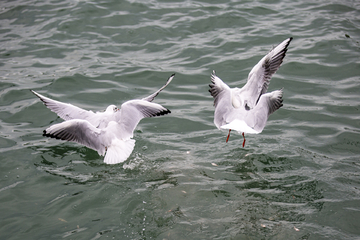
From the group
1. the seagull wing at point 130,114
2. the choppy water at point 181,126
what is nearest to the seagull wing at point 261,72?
the choppy water at point 181,126

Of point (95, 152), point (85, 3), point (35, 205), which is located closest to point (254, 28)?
point (85, 3)

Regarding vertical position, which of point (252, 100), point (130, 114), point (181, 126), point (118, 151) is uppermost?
point (252, 100)

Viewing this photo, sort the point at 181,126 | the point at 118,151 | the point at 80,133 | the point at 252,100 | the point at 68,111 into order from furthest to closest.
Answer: the point at 181,126 → the point at 68,111 → the point at 252,100 → the point at 80,133 → the point at 118,151

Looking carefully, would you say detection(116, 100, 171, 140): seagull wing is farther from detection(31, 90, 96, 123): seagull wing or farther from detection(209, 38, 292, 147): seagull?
detection(209, 38, 292, 147): seagull

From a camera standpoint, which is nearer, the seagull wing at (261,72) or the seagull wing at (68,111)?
the seagull wing at (261,72)

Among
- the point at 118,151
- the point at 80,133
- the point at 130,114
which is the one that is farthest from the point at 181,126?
the point at 80,133

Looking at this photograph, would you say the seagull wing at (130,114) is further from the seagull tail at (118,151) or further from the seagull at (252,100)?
the seagull at (252,100)

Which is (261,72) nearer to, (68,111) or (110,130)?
(110,130)

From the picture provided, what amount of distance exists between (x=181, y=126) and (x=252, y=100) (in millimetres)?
1521

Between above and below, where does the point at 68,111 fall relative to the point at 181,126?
above

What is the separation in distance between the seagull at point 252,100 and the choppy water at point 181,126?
62 cm

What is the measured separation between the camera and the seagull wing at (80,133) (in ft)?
17.1

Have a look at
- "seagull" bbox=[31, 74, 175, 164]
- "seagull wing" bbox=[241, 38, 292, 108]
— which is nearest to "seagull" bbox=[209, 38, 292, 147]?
"seagull wing" bbox=[241, 38, 292, 108]

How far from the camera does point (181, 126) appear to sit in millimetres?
6707
